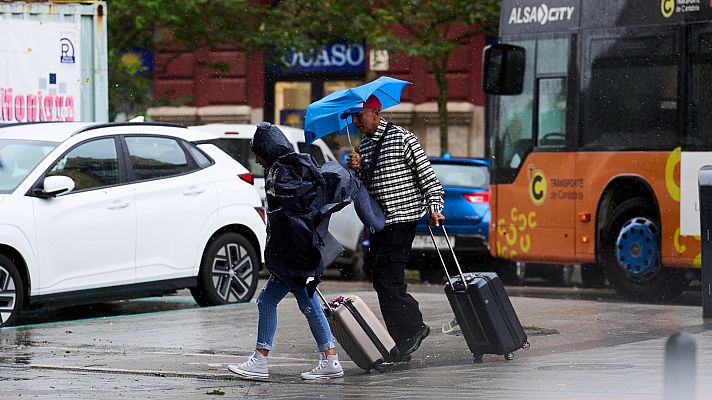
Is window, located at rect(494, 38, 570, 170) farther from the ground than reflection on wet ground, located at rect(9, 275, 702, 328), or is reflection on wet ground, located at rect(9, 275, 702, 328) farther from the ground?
window, located at rect(494, 38, 570, 170)

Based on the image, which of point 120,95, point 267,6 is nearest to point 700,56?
point 267,6

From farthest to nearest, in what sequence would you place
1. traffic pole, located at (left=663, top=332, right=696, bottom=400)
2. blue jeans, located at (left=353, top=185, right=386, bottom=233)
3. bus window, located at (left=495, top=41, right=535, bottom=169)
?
bus window, located at (left=495, top=41, right=535, bottom=169)
blue jeans, located at (left=353, top=185, right=386, bottom=233)
traffic pole, located at (left=663, top=332, right=696, bottom=400)

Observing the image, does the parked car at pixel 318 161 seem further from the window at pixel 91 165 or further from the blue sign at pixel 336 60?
the blue sign at pixel 336 60

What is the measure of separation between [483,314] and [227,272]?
502 centimetres

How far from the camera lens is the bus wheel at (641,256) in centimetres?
1541

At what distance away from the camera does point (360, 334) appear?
9281 mm

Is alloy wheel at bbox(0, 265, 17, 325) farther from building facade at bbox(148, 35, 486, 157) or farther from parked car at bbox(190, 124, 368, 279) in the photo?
building facade at bbox(148, 35, 486, 157)

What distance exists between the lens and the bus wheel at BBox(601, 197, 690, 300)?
15414 millimetres

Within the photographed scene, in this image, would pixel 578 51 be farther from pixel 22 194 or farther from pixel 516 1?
pixel 22 194

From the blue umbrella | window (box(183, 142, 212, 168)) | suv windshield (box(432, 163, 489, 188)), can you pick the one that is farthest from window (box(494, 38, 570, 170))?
the blue umbrella

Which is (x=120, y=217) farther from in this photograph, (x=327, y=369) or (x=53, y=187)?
(x=327, y=369)

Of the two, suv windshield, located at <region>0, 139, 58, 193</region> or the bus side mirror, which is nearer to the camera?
suv windshield, located at <region>0, 139, 58, 193</region>

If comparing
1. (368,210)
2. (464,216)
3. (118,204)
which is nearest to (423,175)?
(368,210)

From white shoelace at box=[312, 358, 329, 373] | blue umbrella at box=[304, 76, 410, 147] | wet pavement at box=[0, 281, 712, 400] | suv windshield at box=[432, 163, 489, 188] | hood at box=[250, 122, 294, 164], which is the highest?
blue umbrella at box=[304, 76, 410, 147]
